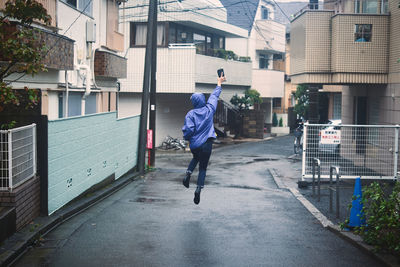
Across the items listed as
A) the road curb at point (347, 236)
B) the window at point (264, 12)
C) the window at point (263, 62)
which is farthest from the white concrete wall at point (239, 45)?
the road curb at point (347, 236)

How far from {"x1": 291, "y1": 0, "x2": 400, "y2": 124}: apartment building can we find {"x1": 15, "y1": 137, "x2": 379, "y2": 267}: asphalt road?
19.7 ft

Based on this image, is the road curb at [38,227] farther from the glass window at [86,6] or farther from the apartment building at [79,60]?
the glass window at [86,6]

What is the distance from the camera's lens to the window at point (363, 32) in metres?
17.1

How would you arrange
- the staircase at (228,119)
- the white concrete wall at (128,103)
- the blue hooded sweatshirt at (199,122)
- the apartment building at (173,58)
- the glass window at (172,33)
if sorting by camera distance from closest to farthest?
the blue hooded sweatshirt at (199,122) → the apartment building at (173,58) → the glass window at (172,33) → the white concrete wall at (128,103) → the staircase at (228,119)

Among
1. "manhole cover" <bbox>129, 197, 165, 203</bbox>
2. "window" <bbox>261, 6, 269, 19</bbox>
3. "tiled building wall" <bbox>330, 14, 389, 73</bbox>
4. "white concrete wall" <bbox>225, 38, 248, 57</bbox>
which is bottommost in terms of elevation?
"manhole cover" <bbox>129, 197, 165, 203</bbox>

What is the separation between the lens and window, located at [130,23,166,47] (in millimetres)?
28344

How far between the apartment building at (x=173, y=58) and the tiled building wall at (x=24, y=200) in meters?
19.3

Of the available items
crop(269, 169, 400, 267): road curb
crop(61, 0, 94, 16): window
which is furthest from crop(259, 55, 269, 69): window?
crop(269, 169, 400, 267): road curb

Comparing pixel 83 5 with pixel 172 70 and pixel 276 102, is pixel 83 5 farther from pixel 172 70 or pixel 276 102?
pixel 276 102

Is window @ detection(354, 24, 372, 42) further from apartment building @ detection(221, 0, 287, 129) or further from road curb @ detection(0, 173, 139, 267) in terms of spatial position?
apartment building @ detection(221, 0, 287, 129)

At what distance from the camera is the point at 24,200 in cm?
783

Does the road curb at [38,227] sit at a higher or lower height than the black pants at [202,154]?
lower

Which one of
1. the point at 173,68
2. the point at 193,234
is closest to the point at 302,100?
the point at 173,68

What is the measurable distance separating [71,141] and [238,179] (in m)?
7.50
